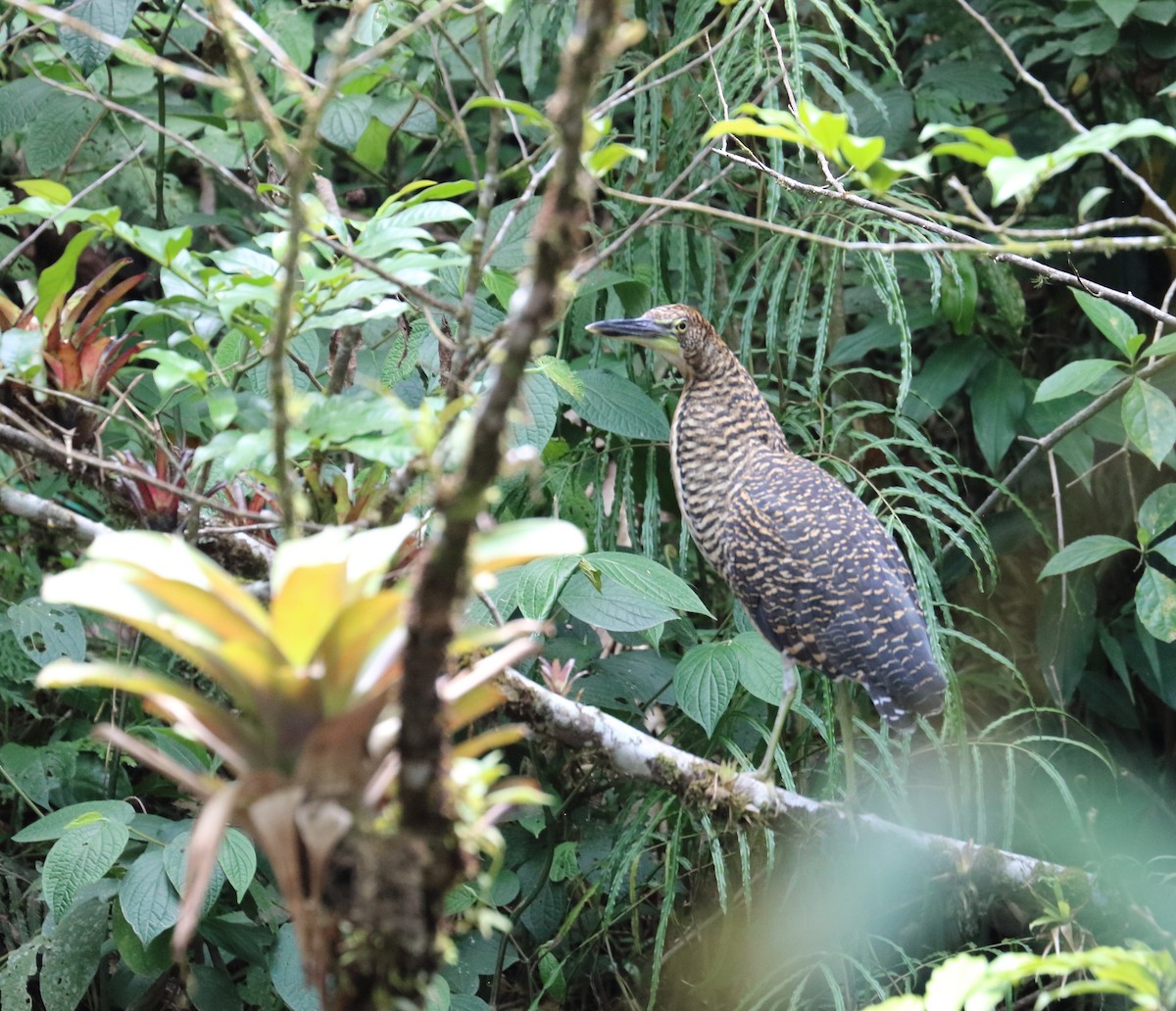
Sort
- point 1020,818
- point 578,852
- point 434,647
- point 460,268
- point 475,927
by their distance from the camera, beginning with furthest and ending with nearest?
1. point 1020,818
2. point 578,852
3. point 475,927
4. point 460,268
5. point 434,647

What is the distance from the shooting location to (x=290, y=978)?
74.4 inches

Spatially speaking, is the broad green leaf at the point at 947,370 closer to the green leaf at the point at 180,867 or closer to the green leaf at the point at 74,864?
the green leaf at the point at 180,867

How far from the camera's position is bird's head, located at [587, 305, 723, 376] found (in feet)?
7.57

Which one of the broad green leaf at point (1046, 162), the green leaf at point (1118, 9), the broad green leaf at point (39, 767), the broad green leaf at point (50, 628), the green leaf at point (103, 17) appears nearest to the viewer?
the broad green leaf at point (1046, 162)

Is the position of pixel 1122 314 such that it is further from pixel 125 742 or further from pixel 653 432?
pixel 125 742

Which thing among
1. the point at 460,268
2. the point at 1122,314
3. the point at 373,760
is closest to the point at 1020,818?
the point at 1122,314

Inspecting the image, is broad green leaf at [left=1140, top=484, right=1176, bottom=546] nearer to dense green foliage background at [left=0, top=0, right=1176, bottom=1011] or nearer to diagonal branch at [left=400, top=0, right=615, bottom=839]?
dense green foliage background at [left=0, top=0, right=1176, bottom=1011]

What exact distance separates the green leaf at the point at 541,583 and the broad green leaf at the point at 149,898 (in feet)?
2.32

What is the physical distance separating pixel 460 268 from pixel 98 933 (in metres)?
1.27

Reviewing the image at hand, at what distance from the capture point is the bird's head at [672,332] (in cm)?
231

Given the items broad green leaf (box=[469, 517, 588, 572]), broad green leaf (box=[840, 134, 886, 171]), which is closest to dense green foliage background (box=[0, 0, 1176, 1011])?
broad green leaf (box=[840, 134, 886, 171])

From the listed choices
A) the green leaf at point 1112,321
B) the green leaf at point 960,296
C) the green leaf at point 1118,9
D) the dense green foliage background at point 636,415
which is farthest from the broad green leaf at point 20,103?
the green leaf at point 1118,9

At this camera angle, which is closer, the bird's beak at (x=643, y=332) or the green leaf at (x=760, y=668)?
the green leaf at (x=760, y=668)

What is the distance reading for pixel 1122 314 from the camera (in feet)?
6.81
